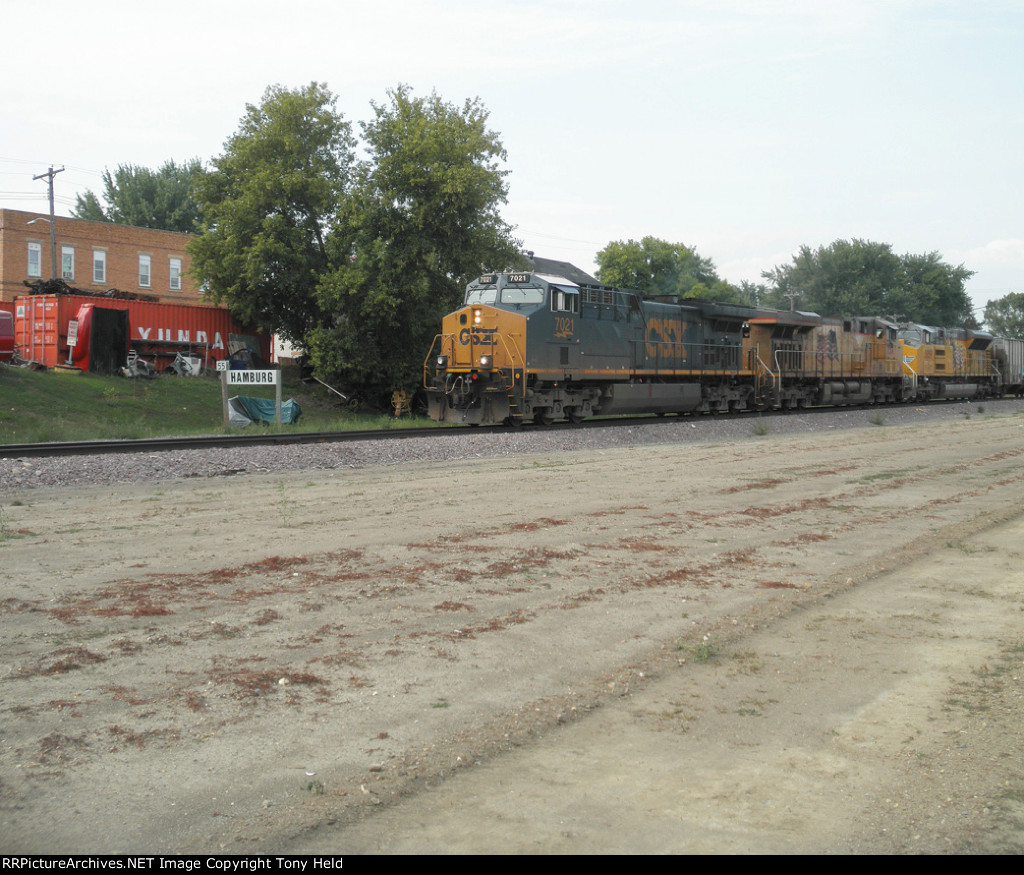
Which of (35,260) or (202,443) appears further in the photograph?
(35,260)

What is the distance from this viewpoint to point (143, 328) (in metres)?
34.5

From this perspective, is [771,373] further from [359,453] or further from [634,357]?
[359,453]

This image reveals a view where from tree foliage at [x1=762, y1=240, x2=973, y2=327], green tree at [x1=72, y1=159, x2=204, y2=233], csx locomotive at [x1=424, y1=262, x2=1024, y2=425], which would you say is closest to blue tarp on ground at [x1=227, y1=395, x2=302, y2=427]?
csx locomotive at [x1=424, y1=262, x2=1024, y2=425]

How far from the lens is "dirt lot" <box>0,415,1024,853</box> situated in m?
3.21

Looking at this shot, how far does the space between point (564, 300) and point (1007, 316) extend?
145 m

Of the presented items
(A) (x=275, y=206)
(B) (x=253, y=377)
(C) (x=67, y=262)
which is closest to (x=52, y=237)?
(C) (x=67, y=262)

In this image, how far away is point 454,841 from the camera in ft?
9.98

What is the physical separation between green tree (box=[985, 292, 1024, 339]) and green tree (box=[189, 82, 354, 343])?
5256 inches

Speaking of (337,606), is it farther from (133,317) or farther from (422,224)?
(133,317)

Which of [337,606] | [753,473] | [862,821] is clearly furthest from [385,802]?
[753,473]

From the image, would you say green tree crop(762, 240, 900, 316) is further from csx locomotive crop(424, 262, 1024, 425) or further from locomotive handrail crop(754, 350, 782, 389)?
locomotive handrail crop(754, 350, 782, 389)

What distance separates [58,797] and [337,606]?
263 centimetres

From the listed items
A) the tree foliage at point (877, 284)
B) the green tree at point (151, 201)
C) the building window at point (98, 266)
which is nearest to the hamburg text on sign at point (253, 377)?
the building window at point (98, 266)

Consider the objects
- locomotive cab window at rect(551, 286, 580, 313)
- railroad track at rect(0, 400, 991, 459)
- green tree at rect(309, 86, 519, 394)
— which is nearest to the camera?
railroad track at rect(0, 400, 991, 459)
